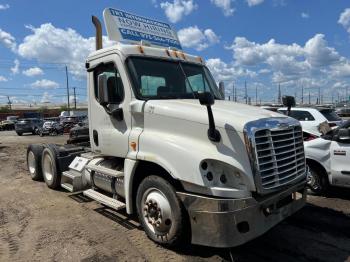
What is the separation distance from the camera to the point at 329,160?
7754 millimetres

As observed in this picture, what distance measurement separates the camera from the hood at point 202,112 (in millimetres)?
4707

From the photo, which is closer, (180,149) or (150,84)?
(180,149)

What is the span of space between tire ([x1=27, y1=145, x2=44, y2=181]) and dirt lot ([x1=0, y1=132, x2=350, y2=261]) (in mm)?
1540

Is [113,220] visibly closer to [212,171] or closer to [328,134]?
[212,171]

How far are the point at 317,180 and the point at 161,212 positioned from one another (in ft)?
14.1

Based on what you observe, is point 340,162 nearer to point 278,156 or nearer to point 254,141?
point 278,156

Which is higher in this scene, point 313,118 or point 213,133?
point 213,133

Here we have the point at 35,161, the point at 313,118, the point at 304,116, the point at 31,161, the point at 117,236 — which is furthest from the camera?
the point at 304,116

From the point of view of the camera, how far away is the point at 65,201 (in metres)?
7.74

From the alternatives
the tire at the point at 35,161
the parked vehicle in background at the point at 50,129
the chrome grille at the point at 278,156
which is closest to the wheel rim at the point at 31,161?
the tire at the point at 35,161

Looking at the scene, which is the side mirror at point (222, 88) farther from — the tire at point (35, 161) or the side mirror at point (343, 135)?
the tire at point (35, 161)

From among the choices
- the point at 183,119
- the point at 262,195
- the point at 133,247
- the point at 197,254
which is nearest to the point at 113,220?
the point at 133,247

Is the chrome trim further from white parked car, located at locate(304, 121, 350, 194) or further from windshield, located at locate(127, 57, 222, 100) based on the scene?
white parked car, located at locate(304, 121, 350, 194)

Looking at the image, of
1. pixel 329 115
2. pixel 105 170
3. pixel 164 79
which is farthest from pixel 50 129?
pixel 164 79
